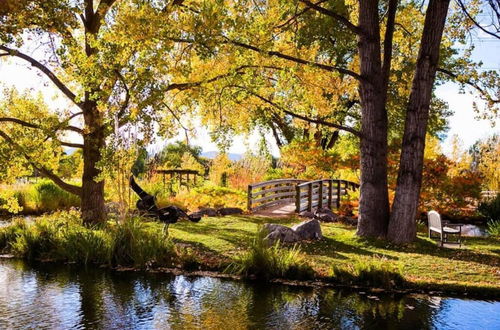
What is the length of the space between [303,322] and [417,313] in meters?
1.59

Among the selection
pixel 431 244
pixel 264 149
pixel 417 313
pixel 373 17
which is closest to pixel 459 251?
pixel 431 244

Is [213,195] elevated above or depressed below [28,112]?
below

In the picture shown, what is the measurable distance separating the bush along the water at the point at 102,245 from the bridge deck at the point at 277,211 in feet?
21.0

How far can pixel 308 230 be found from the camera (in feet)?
38.8

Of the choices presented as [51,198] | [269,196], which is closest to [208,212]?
[269,196]

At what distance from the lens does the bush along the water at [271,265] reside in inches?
351

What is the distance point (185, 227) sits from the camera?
45.2ft

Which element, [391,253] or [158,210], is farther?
[158,210]

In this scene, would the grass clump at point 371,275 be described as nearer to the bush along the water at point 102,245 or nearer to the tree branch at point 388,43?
the bush along the water at point 102,245

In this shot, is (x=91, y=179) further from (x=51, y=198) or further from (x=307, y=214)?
(x=307, y=214)

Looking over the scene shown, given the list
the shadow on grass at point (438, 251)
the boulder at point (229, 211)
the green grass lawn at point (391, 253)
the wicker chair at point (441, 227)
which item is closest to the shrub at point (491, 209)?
the green grass lawn at point (391, 253)

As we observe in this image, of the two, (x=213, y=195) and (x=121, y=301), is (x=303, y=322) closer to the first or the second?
(x=121, y=301)

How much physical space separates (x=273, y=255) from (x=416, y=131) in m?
4.36

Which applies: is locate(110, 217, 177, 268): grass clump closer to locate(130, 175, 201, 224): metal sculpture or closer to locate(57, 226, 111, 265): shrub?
locate(57, 226, 111, 265): shrub
